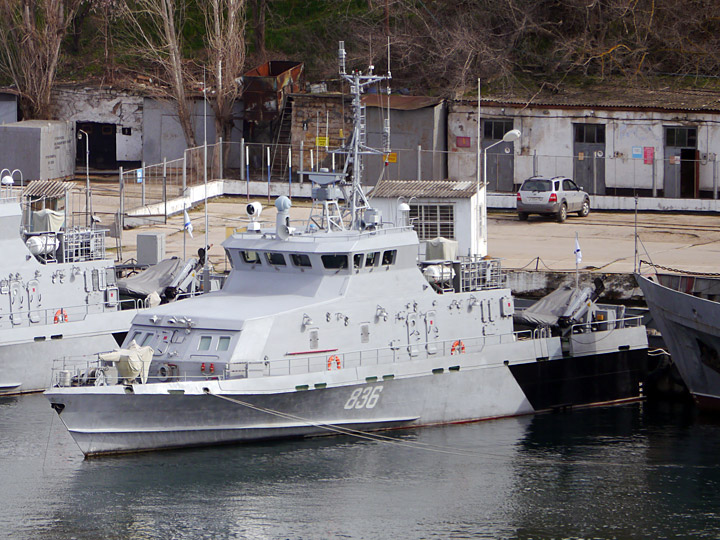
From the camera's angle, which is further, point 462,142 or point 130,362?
point 462,142

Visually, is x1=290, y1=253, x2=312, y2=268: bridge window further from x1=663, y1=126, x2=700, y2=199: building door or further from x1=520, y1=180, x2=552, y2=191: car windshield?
x1=663, y1=126, x2=700, y2=199: building door

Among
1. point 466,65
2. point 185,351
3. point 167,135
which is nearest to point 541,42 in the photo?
point 466,65

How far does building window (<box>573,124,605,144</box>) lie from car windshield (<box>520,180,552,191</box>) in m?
4.60

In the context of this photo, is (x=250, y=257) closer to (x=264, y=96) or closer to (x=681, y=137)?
(x=681, y=137)

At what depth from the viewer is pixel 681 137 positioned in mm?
Result: 46125

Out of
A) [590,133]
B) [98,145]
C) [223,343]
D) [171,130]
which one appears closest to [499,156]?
[590,133]

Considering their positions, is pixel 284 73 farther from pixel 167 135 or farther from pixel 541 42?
pixel 541 42

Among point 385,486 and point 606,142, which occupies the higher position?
point 606,142

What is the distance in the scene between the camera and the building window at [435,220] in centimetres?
3669

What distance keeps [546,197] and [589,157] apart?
15.3 feet

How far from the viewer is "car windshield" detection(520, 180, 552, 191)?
43.7 m

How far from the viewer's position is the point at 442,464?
2419 cm

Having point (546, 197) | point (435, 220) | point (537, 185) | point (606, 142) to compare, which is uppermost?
point (606, 142)

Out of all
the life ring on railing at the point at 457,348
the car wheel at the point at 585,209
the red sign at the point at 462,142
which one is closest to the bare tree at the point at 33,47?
the red sign at the point at 462,142
